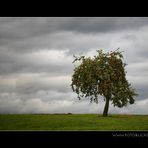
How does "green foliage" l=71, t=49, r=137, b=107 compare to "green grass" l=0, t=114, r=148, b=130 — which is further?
"green foliage" l=71, t=49, r=137, b=107

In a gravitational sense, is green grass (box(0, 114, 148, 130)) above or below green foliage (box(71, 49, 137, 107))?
below

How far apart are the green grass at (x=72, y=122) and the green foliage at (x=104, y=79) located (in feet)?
6.06

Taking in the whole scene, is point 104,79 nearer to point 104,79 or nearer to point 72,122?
point 104,79

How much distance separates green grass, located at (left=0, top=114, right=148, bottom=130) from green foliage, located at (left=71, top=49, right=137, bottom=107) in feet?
6.06

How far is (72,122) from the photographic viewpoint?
1084cm

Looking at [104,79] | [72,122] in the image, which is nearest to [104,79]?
[104,79]

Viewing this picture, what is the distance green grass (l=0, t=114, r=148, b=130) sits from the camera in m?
10.2

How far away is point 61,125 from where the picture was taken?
10484 mm

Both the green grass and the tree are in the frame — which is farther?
the tree

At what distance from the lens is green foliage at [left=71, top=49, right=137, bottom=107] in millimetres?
13250

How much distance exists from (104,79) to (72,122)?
3.85m

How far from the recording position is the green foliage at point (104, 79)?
13.2m
